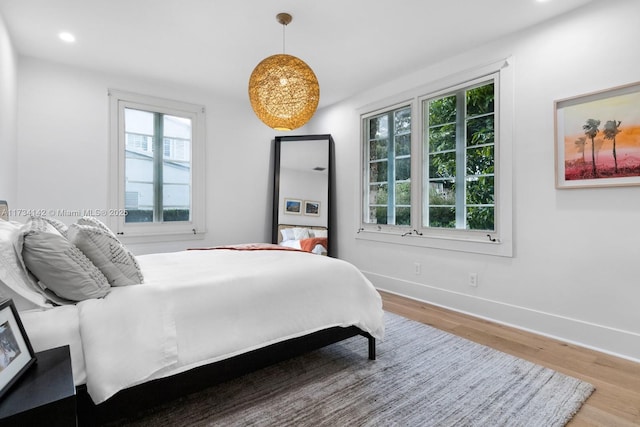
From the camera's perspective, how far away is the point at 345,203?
457 centimetres

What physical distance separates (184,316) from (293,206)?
3.31 metres

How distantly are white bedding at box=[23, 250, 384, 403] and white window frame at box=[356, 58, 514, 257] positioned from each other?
1.46 metres

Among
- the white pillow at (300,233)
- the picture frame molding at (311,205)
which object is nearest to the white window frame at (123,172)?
the white pillow at (300,233)

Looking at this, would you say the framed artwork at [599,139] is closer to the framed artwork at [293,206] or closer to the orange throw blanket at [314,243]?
the orange throw blanket at [314,243]

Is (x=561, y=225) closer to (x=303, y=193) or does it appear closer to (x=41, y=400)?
(x=303, y=193)

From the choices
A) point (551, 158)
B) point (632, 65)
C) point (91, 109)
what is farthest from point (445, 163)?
point (91, 109)

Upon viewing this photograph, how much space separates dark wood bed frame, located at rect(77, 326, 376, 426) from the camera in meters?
1.33

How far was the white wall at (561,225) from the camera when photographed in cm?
232

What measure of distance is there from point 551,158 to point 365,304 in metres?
1.92

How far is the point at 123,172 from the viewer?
3842 millimetres

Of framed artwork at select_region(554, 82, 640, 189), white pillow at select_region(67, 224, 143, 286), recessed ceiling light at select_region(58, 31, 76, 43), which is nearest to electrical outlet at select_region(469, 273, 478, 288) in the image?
framed artwork at select_region(554, 82, 640, 189)

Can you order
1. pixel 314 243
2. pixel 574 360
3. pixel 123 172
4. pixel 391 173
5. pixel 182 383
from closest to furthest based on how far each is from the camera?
pixel 182 383 → pixel 574 360 → pixel 123 172 → pixel 391 173 → pixel 314 243

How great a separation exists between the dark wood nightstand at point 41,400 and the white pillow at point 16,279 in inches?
16.7

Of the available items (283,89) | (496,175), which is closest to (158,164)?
(283,89)
